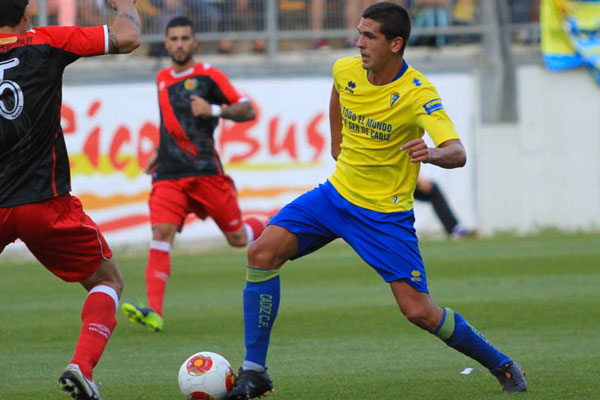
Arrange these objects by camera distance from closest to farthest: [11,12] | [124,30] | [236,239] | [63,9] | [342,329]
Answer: [11,12] < [124,30] < [342,329] < [236,239] < [63,9]

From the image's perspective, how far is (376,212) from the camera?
233 inches

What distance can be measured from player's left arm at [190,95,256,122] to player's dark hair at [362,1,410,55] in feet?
11.4

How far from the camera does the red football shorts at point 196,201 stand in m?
9.17

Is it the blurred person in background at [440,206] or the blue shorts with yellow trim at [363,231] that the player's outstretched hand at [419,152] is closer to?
the blue shorts with yellow trim at [363,231]

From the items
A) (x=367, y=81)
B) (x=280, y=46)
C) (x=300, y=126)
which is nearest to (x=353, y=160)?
(x=367, y=81)

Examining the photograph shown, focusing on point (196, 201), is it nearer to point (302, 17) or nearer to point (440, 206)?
point (440, 206)

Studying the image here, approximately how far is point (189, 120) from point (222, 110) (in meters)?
0.39

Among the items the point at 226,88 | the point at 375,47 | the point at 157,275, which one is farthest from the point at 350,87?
the point at 226,88

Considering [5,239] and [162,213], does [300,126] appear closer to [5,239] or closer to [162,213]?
[162,213]

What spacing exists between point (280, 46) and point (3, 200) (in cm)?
1198

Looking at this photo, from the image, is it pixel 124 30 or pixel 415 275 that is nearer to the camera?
pixel 124 30

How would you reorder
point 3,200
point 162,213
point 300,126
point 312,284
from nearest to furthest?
1. point 3,200
2. point 162,213
3. point 312,284
4. point 300,126

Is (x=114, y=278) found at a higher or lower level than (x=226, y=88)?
lower

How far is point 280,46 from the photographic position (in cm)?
1697
